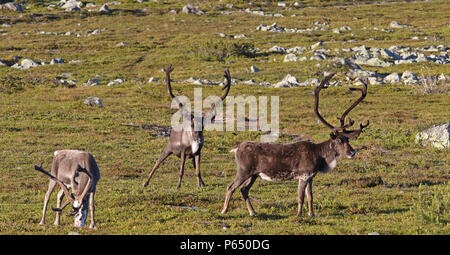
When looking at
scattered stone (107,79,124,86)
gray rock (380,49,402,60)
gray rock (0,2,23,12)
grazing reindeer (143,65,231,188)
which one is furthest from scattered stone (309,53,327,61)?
gray rock (0,2,23,12)

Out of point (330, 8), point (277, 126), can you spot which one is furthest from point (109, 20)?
point (277, 126)

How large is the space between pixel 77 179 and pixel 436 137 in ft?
65.3

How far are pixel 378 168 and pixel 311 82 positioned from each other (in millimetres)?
30518

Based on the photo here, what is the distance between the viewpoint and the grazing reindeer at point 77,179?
12906mm

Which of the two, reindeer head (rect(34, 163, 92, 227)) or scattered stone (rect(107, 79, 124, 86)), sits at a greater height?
reindeer head (rect(34, 163, 92, 227))

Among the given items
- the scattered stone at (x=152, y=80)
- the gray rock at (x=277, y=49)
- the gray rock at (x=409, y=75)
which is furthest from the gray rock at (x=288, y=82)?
the gray rock at (x=277, y=49)

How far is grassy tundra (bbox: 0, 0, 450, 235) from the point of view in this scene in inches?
587

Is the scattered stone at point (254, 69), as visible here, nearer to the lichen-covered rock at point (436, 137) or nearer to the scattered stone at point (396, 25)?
the lichen-covered rock at point (436, 137)

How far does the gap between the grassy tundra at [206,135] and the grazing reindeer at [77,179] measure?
51 cm

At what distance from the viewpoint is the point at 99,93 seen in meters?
48.7

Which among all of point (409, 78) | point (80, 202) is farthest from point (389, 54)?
point (80, 202)

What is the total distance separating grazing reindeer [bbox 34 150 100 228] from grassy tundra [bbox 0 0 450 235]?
1.67 ft

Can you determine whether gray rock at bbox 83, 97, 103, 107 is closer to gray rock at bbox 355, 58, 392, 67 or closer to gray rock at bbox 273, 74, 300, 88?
gray rock at bbox 273, 74, 300, 88
